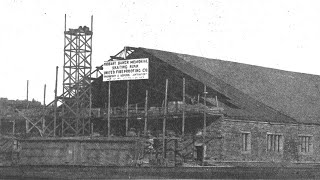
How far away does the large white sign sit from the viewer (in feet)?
160

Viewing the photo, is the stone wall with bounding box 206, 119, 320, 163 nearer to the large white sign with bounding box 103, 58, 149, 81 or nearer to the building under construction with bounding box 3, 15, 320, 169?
the building under construction with bounding box 3, 15, 320, 169

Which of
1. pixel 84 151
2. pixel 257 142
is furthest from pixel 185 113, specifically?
pixel 84 151

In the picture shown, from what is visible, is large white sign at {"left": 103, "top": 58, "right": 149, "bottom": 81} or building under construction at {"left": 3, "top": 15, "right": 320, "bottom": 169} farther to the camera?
large white sign at {"left": 103, "top": 58, "right": 149, "bottom": 81}

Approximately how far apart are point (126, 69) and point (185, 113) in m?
6.86

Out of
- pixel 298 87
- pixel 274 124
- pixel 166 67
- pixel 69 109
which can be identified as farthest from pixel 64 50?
pixel 298 87

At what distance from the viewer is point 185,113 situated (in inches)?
1786

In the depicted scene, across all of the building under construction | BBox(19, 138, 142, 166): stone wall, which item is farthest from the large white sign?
BBox(19, 138, 142, 166): stone wall

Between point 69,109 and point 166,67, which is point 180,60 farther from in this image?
point 69,109

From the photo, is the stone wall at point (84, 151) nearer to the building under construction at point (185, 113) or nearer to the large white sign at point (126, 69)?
the building under construction at point (185, 113)

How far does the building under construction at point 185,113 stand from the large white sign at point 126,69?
0.43 metres

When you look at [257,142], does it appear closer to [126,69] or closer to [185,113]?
[185,113]

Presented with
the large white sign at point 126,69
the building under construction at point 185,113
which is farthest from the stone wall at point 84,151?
the large white sign at point 126,69

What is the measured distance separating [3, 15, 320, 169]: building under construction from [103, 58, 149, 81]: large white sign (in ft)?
1.40

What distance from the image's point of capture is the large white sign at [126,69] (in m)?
48.8
